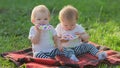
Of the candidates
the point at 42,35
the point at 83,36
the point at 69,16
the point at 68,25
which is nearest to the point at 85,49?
the point at 83,36

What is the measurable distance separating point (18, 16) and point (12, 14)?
0.70 feet

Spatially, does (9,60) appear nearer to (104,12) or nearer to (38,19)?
(38,19)

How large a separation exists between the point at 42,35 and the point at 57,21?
235 centimetres

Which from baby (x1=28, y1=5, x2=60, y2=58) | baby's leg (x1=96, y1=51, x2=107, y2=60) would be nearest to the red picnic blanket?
baby's leg (x1=96, y1=51, x2=107, y2=60)

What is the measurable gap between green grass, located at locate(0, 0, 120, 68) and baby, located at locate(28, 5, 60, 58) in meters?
0.45

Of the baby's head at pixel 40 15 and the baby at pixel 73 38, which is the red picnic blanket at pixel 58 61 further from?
the baby's head at pixel 40 15

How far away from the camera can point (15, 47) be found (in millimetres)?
6855

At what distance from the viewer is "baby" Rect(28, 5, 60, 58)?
5.98 m

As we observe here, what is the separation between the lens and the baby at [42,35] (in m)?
5.98

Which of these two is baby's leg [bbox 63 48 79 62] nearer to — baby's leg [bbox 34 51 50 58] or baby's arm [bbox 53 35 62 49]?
baby's arm [bbox 53 35 62 49]

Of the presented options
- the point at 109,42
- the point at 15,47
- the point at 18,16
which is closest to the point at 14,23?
the point at 18,16

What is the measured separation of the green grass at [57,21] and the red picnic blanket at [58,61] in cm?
13

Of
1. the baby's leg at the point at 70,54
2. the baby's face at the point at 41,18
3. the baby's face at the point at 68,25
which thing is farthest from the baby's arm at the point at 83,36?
the baby's face at the point at 41,18

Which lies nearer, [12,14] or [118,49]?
[118,49]
